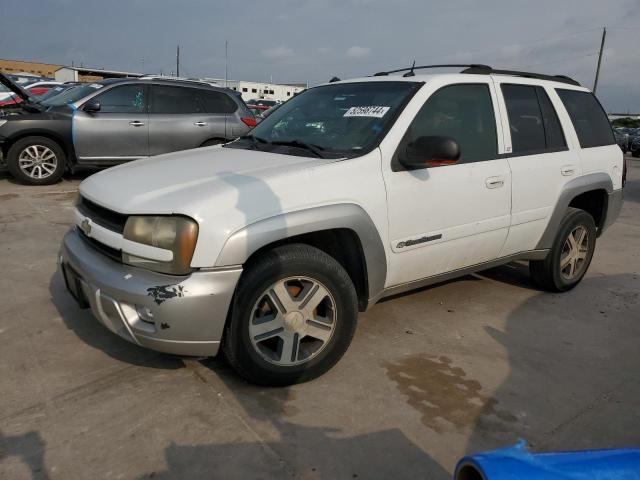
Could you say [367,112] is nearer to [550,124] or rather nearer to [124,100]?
[550,124]

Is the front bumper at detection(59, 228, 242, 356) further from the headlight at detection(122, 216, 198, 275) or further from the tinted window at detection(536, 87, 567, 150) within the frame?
the tinted window at detection(536, 87, 567, 150)

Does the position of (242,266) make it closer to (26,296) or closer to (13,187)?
(26,296)

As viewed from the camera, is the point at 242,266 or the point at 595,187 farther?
the point at 595,187

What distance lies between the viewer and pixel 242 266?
98.7 inches

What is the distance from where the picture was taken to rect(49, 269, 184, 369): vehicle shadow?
3051mm

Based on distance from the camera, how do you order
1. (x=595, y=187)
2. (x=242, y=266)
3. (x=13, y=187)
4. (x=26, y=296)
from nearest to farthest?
(x=242, y=266)
(x=26, y=296)
(x=595, y=187)
(x=13, y=187)

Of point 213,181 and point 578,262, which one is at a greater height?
point 213,181

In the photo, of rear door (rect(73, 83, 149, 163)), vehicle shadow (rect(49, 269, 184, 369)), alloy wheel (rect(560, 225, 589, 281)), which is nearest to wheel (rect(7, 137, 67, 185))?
rear door (rect(73, 83, 149, 163))

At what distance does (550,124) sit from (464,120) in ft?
3.21

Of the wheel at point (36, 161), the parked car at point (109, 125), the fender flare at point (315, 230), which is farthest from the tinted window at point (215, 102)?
the fender flare at point (315, 230)

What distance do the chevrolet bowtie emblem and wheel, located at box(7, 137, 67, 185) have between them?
225 inches

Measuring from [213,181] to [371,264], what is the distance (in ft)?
3.24

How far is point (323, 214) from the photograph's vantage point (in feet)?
8.94

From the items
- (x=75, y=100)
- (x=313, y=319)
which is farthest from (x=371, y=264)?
(x=75, y=100)
